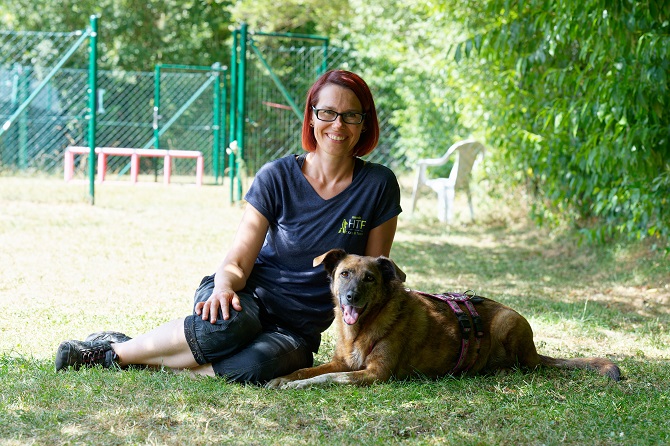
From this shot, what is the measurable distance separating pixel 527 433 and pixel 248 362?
1.37 meters

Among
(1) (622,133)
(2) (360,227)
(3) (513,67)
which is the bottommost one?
(2) (360,227)

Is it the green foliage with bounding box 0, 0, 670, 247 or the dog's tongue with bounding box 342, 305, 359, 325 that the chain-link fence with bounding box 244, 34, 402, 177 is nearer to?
the green foliage with bounding box 0, 0, 670, 247

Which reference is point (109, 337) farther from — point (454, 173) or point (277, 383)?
point (454, 173)

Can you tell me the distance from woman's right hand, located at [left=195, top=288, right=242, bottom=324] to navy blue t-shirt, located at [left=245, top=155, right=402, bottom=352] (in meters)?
0.29

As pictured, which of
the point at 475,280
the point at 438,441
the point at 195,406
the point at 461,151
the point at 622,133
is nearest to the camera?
the point at 438,441

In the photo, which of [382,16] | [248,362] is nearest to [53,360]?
[248,362]

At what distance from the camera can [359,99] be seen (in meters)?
4.23

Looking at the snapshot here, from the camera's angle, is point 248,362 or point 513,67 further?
point 513,67

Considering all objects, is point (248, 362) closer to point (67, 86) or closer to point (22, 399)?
point (22, 399)

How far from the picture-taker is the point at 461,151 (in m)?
11.9

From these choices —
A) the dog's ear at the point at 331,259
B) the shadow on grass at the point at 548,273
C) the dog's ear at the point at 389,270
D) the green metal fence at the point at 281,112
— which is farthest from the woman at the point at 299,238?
the green metal fence at the point at 281,112

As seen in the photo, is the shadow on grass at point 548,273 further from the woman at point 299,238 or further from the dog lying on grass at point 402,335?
the woman at point 299,238

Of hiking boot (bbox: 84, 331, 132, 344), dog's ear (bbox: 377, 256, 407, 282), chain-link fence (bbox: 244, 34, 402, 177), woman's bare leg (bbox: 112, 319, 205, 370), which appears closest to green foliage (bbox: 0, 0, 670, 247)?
chain-link fence (bbox: 244, 34, 402, 177)

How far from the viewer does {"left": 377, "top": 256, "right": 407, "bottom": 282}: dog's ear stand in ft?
13.3
